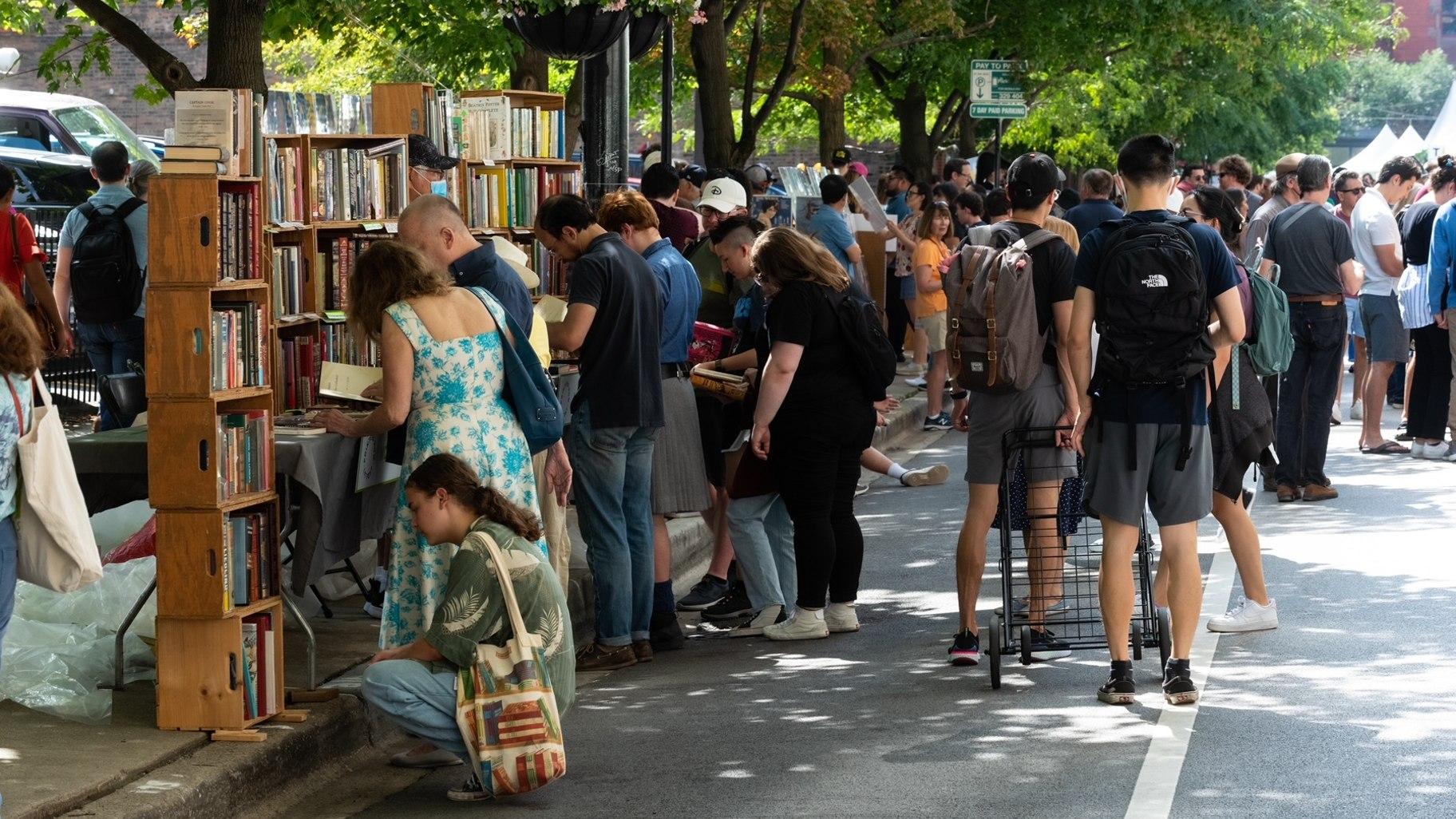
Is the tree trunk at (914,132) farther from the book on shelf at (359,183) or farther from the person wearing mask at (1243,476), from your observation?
the person wearing mask at (1243,476)

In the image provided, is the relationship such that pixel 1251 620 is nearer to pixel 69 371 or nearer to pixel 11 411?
pixel 11 411

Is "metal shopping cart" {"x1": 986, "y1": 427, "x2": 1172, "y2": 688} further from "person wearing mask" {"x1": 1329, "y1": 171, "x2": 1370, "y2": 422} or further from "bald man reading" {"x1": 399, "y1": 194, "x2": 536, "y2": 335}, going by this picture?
"person wearing mask" {"x1": 1329, "y1": 171, "x2": 1370, "y2": 422}

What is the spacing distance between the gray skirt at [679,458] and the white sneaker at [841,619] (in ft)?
2.58

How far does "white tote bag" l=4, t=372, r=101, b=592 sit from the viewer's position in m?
5.32

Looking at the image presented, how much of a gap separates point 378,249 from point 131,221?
20.2 feet

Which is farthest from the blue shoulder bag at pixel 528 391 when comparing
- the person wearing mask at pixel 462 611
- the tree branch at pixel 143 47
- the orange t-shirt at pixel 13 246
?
the orange t-shirt at pixel 13 246

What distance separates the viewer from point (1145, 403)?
6898 mm

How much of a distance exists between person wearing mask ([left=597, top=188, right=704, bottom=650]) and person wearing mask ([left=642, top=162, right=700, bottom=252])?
2.21 m

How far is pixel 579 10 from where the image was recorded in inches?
452

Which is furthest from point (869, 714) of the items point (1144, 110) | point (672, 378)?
point (1144, 110)

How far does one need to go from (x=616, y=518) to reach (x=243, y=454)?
1948mm

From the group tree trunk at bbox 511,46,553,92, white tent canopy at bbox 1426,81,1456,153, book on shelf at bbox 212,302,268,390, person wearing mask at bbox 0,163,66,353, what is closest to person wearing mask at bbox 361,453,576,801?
book on shelf at bbox 212,302,268,390

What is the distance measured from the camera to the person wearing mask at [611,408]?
7.95 meters

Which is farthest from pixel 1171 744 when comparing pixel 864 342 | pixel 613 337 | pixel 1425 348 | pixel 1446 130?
pixel 1446 130
